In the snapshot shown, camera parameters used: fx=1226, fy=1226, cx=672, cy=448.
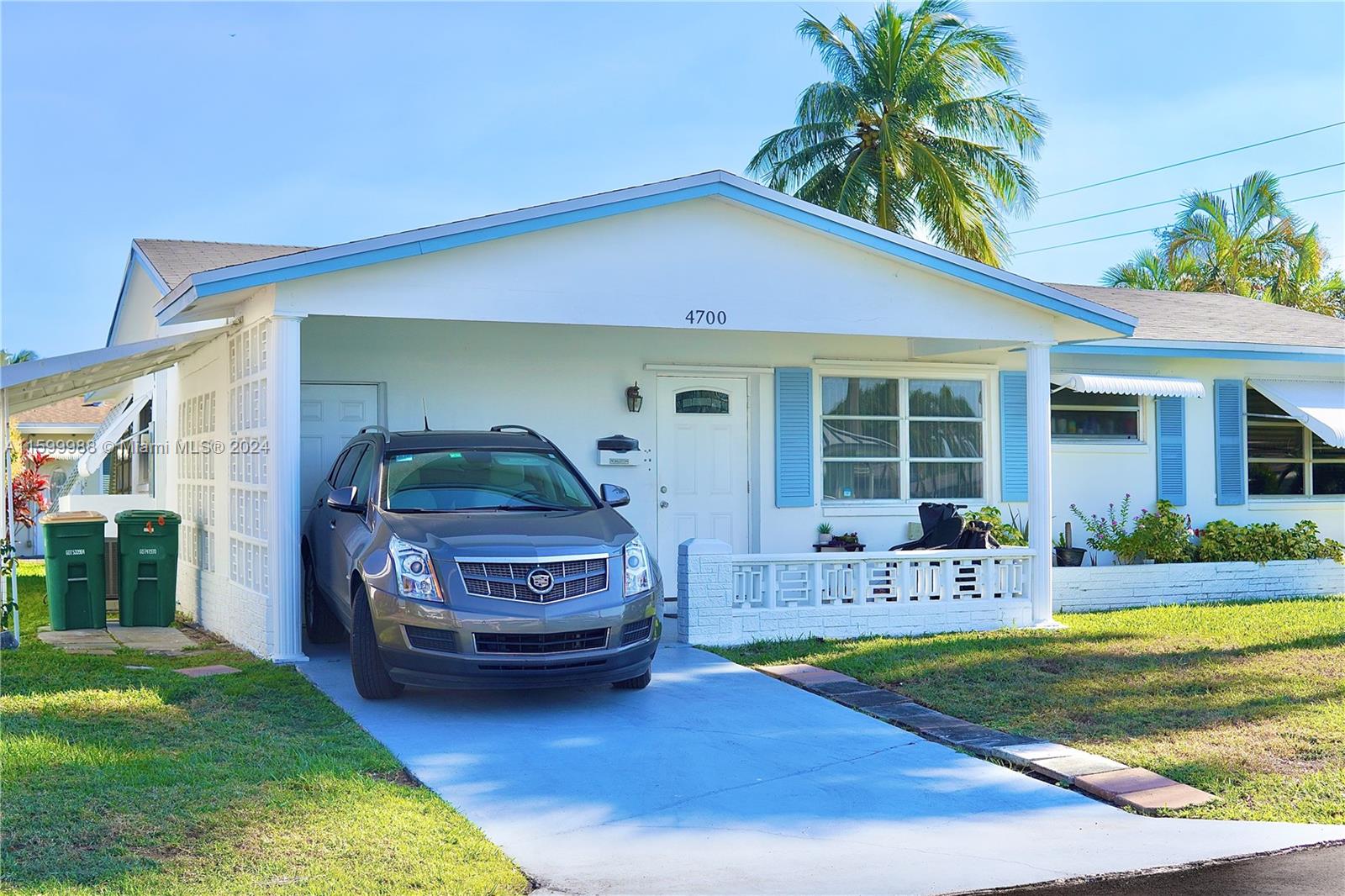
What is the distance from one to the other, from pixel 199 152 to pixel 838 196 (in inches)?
550

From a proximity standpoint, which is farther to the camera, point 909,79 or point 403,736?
point 909,79

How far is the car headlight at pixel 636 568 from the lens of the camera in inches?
318

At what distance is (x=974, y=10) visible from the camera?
→ 80.5 ft

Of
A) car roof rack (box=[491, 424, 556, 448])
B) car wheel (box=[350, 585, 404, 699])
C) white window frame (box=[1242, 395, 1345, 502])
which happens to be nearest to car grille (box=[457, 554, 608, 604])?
car wheel (box=[350, 585, 404, 699])

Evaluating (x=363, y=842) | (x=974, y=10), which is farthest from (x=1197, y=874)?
(x=974, y=10)

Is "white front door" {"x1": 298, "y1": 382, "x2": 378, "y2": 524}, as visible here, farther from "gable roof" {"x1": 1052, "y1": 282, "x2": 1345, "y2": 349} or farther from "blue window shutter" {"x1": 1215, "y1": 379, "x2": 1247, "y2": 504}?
"blue window shutter" {"x1": 1215, "y1": 379, "x2": 1247, "y2": 504}

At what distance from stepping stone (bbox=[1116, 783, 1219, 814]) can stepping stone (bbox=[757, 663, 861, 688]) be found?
2921 millimetres

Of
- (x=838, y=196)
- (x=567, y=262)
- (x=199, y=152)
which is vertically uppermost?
(x=199, y=152)

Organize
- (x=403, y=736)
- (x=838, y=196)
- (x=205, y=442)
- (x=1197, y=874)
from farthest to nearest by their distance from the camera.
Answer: (x=838, y=196), (x=205, y=442), (x=403, y=736), (x=1197, y=874)

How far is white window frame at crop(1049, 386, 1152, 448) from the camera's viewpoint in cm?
1462

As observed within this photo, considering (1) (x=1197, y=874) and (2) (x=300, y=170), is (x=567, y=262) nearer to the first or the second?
(1) (x=1197, y=874)

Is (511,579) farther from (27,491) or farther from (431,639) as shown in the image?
(27,491)

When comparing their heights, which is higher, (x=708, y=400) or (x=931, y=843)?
(x=708, y=400)

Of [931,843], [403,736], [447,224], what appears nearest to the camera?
[931,843]
